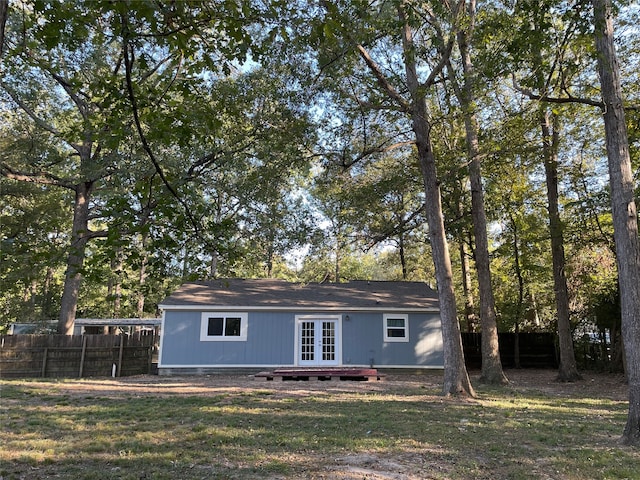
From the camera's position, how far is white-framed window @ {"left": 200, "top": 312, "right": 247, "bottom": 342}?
52.0 feet

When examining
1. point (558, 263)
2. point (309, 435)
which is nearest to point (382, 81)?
point (309, 435)

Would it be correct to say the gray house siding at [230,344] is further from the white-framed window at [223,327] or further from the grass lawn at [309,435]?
the grass lawn at [309,435]

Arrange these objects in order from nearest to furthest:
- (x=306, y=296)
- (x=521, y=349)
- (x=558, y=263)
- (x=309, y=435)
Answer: (x=309, y=435)
(x=558, y=263)
(x=306, y=296)
(x=521, y=349)

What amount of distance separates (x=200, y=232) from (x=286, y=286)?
14.3m

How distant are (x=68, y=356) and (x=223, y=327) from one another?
5.01 m

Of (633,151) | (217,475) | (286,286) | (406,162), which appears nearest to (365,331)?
(286,286)

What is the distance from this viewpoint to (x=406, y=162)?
16141 millimetres

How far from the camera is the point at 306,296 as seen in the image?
57.0ft

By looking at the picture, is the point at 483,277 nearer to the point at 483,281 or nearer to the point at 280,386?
the point at 483,281

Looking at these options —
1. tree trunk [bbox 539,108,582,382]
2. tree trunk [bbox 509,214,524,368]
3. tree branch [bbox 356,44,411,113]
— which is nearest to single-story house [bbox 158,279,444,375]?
tree trunk [bbox 539,108,582,382]

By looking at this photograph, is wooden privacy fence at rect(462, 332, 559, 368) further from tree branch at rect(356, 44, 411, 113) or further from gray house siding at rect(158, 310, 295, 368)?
tree branch at rect(356, 44, 411, 113)

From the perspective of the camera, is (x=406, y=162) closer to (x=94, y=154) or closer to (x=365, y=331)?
(x=365, y=331)

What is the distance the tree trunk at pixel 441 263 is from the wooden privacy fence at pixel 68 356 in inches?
428

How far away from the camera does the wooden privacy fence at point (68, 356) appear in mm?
14383
